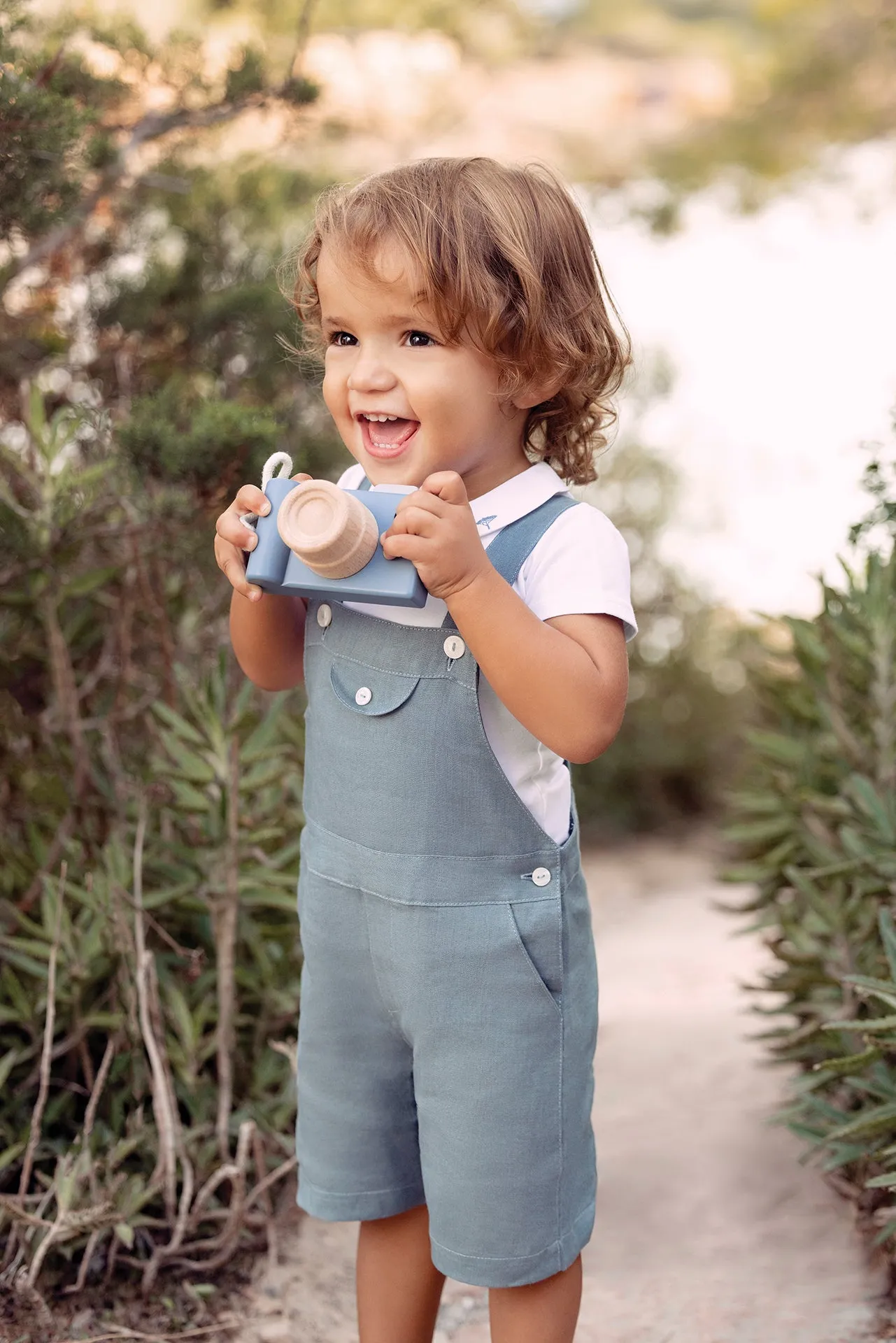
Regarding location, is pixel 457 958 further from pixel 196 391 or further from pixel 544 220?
pixel 196 391

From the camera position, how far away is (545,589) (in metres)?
1.33

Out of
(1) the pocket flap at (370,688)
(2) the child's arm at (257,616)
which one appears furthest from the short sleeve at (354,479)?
(1) the pocket flap at (370,688)

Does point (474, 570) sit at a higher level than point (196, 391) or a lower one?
lower

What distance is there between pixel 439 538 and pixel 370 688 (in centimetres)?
23

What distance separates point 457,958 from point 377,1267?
0.47 metres

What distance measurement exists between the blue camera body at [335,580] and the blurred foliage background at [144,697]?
521 millimetres

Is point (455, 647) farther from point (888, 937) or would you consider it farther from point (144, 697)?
point (144, 697)

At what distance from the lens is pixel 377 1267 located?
5.16 ft

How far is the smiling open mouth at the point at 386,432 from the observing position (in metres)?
1.35

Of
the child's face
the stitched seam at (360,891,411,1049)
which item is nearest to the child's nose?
the child's face

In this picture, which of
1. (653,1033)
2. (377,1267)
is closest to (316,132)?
(653,1033)

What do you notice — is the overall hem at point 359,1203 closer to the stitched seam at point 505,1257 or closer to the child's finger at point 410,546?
the stitched seam at point 505,1257

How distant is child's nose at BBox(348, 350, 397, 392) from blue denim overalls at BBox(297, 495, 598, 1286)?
0.19m

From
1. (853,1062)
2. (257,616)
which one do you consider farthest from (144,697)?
(853,1062)
